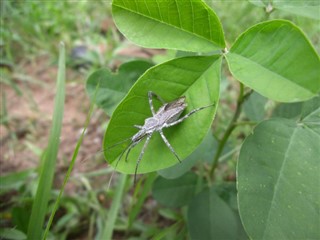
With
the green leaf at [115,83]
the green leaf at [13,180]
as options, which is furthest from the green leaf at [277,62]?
the green leaf at [13,180]

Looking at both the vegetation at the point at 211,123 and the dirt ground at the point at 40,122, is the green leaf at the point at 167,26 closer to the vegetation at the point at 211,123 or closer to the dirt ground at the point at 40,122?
the vegetation at the point at 211,123

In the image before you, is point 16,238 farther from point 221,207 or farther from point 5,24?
point 5,24

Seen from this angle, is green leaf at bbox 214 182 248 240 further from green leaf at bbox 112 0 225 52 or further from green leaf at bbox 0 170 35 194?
green leaf at bbox 0 170 35 194

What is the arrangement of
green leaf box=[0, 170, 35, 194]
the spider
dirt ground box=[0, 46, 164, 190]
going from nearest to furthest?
the spider, green leaf box=[0, 170, 35, 194], dirt ground box=[0, 46, 164, 190]

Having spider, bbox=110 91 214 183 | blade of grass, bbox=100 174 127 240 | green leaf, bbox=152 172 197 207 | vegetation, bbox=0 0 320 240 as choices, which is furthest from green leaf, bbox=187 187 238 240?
spider, bbox=110 91 214 183

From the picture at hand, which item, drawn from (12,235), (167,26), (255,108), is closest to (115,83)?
(167,26)

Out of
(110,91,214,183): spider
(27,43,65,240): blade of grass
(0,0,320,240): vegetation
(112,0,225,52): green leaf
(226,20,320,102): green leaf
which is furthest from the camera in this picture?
(27,43,65,240): blade of grass
